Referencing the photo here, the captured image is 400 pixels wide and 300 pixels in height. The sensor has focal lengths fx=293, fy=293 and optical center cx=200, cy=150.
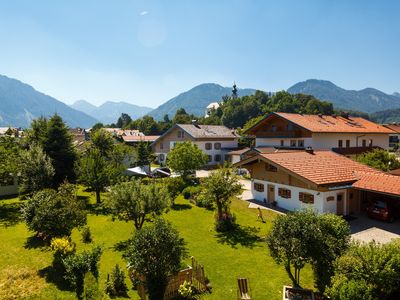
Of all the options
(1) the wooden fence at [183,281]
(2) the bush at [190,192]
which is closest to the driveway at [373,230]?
(1) the wooden fence at [183,281]

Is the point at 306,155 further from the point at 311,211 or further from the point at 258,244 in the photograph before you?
the point at 311,211

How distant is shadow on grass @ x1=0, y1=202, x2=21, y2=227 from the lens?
80.6 feet

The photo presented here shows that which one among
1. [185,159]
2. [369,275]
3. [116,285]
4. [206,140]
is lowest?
[116,285]

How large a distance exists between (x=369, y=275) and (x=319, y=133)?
35904mm

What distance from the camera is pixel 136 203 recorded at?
1881 centimetres

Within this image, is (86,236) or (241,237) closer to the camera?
(86,236)

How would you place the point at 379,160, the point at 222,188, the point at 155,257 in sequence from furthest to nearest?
the point at 379,160 → the point at 222,188 → the point at 155,257

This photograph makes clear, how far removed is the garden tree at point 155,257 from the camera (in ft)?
39.3

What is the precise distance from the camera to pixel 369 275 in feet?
32.1

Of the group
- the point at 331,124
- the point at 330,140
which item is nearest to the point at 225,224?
the point at 330,140

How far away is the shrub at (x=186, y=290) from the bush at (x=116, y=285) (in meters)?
2.53

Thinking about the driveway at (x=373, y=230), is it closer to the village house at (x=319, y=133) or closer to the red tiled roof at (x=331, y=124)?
the village house at (x=319, y=133)

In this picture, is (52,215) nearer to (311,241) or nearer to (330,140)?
(311,241)

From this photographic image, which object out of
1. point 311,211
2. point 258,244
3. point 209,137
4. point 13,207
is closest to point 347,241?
point 311,211
